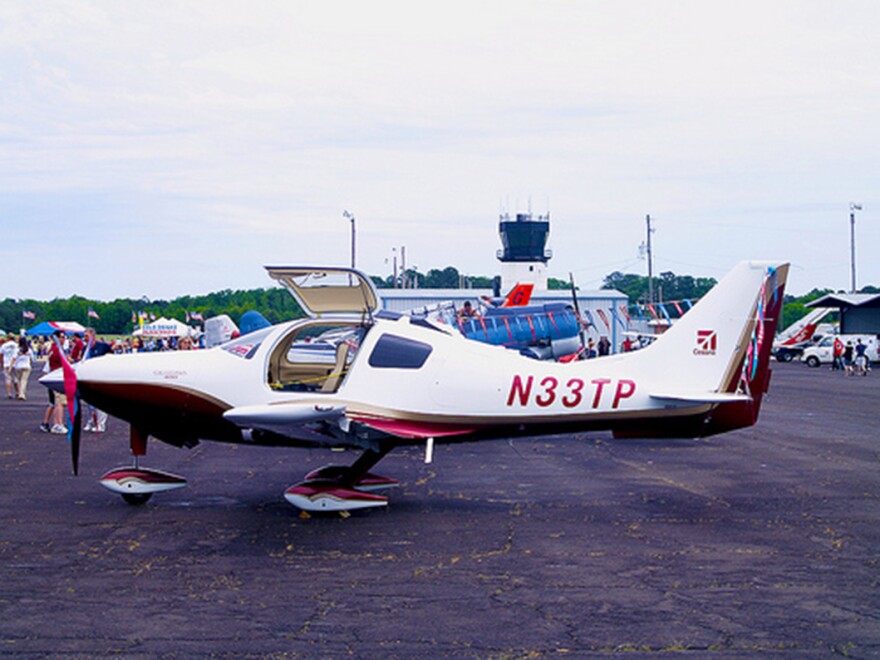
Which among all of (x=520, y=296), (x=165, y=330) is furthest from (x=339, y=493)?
(x=165, y=330)

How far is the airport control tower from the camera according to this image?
82.8m

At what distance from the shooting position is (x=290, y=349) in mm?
10914

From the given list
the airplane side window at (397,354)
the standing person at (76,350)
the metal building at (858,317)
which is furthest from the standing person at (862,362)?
the airplane side window at (397,354)

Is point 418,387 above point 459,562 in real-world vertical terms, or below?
above

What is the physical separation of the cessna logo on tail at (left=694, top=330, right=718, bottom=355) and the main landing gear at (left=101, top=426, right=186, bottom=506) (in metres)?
5.96

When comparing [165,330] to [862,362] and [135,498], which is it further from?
[135,498]

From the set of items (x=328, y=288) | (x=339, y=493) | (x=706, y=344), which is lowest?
(x=339, y=493)

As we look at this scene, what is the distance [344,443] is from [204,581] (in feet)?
9.86

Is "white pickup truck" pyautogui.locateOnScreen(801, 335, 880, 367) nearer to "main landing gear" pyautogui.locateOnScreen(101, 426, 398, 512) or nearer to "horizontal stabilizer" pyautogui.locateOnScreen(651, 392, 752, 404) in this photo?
"horizontal stabilizer" pyautogui.locateOnScreen(651, 392, 752, 404)

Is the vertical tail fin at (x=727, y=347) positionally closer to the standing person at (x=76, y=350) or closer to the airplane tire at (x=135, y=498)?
the airplane tire at (x=135, y=498)

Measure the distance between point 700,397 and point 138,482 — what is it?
6193 millimetres

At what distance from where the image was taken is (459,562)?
26.7 ft

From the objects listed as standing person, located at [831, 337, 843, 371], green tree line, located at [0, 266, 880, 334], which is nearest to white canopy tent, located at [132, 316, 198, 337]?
green tree line, located at [0, 266, 880, 334]

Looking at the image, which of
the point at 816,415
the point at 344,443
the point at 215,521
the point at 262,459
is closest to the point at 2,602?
the point at 215,521
